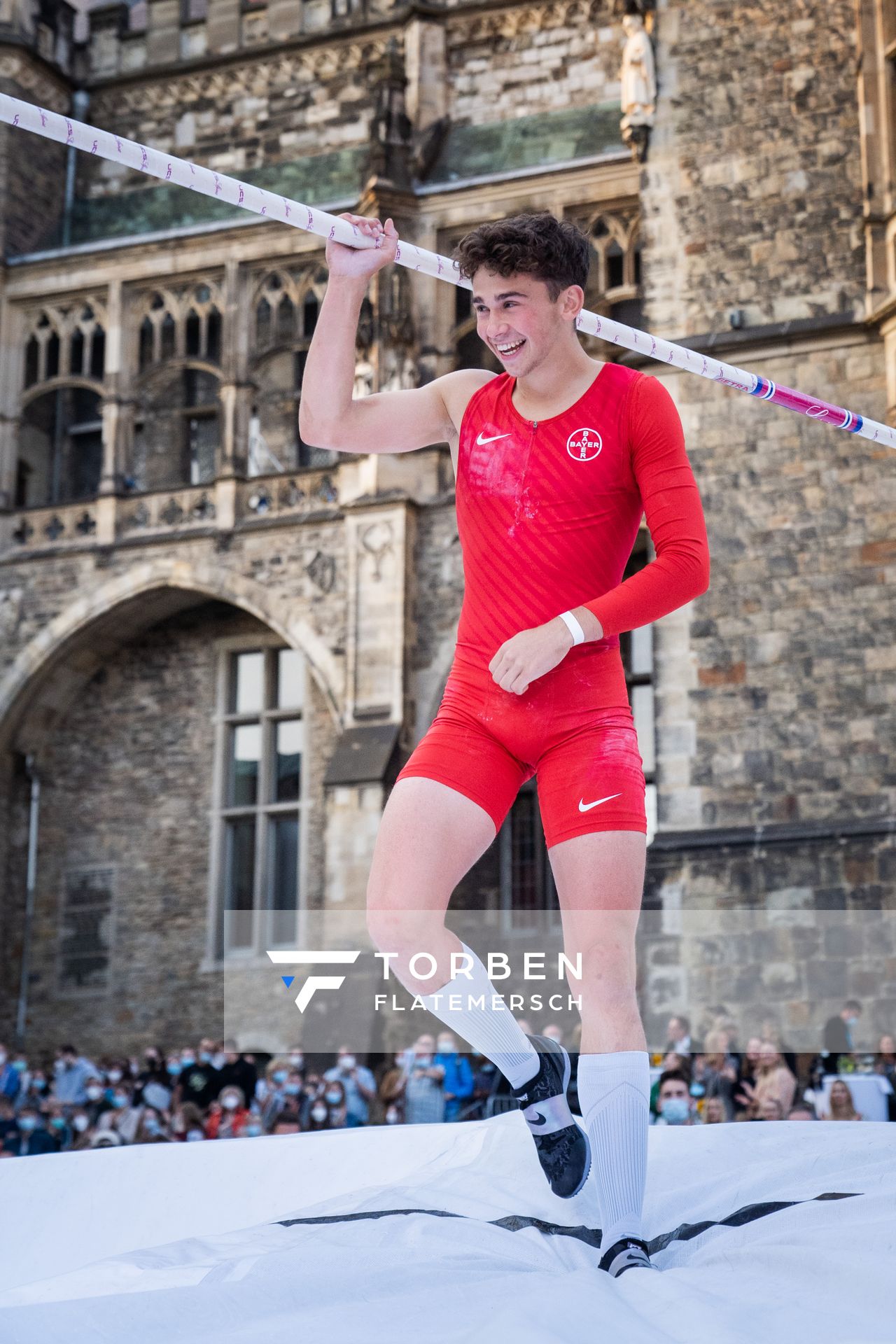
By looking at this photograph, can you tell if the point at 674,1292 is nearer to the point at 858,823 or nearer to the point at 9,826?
the point at 858,823

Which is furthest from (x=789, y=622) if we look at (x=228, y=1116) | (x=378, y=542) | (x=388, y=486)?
(x=228, y=1116)

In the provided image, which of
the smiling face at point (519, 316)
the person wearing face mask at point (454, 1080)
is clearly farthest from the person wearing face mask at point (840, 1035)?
the smiling face at point (519, 316)

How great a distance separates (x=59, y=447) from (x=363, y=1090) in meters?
8.82

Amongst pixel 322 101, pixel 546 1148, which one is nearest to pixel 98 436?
pixel 322 101

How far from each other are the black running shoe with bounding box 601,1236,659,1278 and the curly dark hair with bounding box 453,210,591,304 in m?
1.70

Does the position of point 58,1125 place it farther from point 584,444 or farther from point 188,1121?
point 584,444

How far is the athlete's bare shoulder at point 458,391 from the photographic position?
343cm

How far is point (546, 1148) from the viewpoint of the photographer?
324cm

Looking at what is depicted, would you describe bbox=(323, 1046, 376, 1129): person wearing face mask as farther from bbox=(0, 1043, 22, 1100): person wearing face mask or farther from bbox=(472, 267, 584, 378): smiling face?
bbox=(472, 267, 584, 378): smiling face

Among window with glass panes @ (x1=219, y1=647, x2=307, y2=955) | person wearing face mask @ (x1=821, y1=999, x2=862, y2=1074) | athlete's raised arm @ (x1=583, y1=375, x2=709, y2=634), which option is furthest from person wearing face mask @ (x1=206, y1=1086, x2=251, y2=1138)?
athlete's raised arm @ (x1=583, y1=375, x2=709, y2=634)

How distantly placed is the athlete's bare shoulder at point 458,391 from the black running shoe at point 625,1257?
1522 millimetres

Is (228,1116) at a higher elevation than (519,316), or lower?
lower

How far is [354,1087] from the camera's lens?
11.1 meters

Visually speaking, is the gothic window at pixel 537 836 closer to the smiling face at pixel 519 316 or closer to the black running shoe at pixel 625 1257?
the smiling face at pixel 519 316
